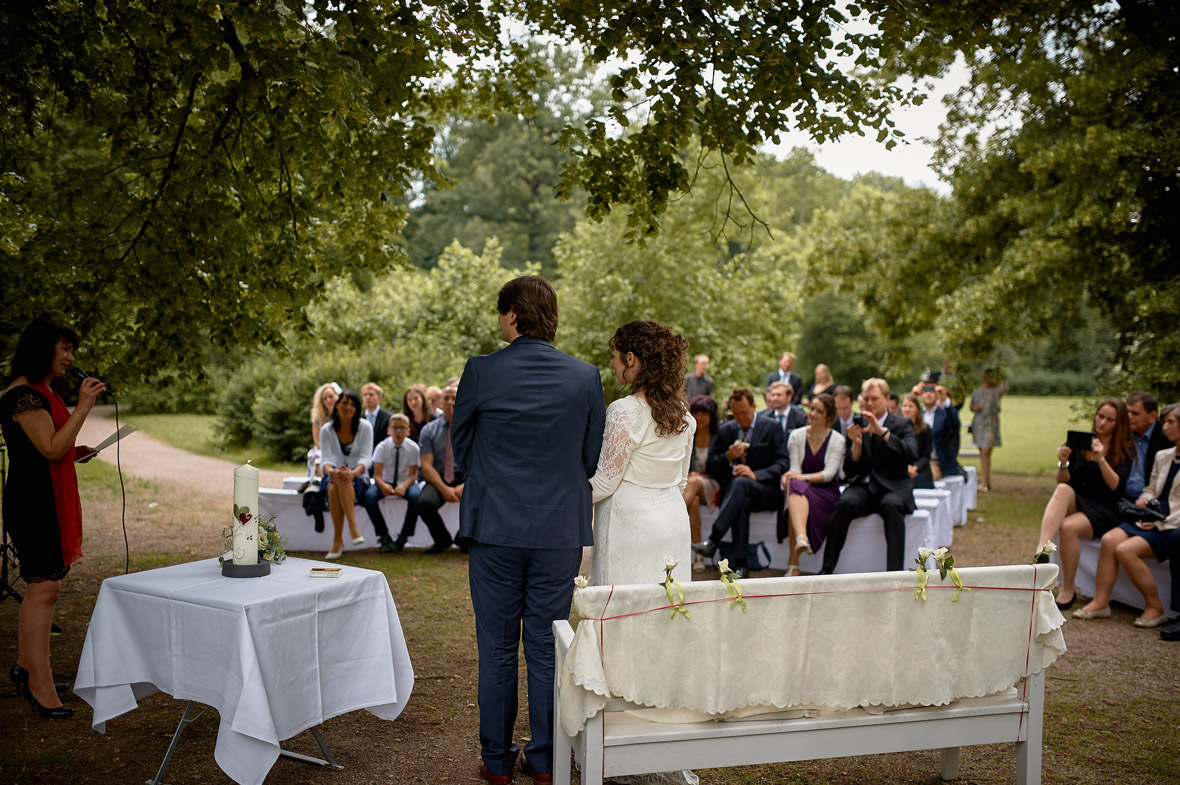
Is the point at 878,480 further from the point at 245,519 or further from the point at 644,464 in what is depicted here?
the point at 245,519

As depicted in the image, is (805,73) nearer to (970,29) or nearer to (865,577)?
(970,29)

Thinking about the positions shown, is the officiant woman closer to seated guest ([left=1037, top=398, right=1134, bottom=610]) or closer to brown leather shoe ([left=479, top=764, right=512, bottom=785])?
brown leather shoe ([left=479, top=764, right=512, bottom=785])

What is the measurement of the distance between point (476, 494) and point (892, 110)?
4674 millimetres

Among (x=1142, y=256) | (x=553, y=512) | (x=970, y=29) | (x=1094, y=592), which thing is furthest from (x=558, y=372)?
(x=1142, y=256)

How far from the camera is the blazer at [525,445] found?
3920mm

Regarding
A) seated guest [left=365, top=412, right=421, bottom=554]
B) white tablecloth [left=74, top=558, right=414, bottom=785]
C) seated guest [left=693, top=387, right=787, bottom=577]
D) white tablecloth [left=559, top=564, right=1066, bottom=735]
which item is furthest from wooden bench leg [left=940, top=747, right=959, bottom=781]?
seated guest [left=365, top=412, right=421, bottom=554]

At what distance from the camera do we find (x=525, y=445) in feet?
12.9

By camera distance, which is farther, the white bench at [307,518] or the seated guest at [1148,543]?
the white bench at [307,518]

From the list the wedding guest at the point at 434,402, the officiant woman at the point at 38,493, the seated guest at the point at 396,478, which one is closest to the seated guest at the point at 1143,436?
the seated guest at the point at 396,478

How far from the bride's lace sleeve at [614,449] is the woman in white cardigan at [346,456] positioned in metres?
5.72

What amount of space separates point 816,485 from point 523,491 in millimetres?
5390

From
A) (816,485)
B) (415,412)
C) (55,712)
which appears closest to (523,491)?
(55,712)

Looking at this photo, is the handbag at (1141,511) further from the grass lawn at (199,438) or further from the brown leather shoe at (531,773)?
the grass lawn at (199,438)

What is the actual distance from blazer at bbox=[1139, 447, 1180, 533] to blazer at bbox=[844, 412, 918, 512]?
1851 millimetres
